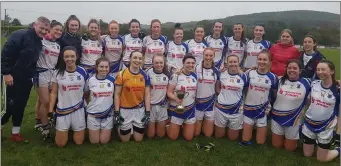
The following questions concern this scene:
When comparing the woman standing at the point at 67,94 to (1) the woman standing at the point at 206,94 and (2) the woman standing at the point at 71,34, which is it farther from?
(1) the woman standing at the point at 206,94

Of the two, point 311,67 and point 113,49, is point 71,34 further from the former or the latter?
point 311,67

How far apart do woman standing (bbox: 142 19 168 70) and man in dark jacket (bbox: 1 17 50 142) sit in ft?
7.49

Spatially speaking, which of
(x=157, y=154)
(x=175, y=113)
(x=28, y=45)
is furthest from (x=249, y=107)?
(x=28, y=45)

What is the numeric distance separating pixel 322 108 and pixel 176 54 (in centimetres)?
326

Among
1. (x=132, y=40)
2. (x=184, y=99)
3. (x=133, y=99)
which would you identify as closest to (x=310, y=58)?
(x=184, y=99)

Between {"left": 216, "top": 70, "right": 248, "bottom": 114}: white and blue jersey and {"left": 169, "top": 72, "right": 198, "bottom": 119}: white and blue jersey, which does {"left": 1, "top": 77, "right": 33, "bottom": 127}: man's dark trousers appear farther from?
{"left": 216, "top": 70, "right": 248, "bottom": 114}: white and blue jersey

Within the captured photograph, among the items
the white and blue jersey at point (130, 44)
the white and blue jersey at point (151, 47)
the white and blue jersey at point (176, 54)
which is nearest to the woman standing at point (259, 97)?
the white and blue jersey at point (176, 54)

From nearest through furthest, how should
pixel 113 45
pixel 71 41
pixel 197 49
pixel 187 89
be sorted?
pixel 187 89
pixel 71 41
pixel 113 45
pixel 197 49

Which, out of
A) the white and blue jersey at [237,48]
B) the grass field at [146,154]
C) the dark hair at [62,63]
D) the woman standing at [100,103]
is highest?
the white and blue jersey at [237,48]

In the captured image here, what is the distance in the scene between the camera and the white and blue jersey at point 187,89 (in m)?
5.85

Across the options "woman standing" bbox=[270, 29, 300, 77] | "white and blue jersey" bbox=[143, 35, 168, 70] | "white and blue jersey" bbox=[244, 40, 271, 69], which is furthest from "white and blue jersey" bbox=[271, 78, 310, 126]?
"white and blue jersey" bbox=[143, 35, 168, 70]

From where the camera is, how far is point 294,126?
214 inches

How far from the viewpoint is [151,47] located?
704 centimetres

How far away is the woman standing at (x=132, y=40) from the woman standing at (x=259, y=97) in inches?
103
